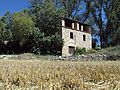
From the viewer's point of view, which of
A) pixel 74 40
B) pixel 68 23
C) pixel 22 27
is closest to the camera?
pixel 22 27

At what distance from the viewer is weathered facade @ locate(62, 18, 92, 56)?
154 ft

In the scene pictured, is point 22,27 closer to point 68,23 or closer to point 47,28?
point 47,28

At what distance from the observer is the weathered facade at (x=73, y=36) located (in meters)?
46.8

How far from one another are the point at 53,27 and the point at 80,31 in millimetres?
7370

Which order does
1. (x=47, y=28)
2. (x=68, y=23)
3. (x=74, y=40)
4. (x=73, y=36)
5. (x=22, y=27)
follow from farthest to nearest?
(x=68, y=23), (x=74, y=40), (x=73, y=36), (x=47, y=28), (x=22, y=27)

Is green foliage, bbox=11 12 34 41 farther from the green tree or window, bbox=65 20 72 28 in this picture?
window, bbox=65 20 72 28

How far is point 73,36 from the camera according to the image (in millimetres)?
49781

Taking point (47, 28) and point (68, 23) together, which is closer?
point (47, 28)

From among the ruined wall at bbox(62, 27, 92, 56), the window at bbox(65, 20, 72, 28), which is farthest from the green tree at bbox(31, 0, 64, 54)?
A: the window at bbox(65, 20, 72, 28)

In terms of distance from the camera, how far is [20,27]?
44438 millimetres

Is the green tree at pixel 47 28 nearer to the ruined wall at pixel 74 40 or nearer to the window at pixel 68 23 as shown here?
the ruined wall at pixel 74 40

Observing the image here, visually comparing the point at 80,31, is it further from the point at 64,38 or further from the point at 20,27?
the point at 20,27

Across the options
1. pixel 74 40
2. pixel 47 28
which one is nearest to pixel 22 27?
pixel 47 28

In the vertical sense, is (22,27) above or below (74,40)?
above
